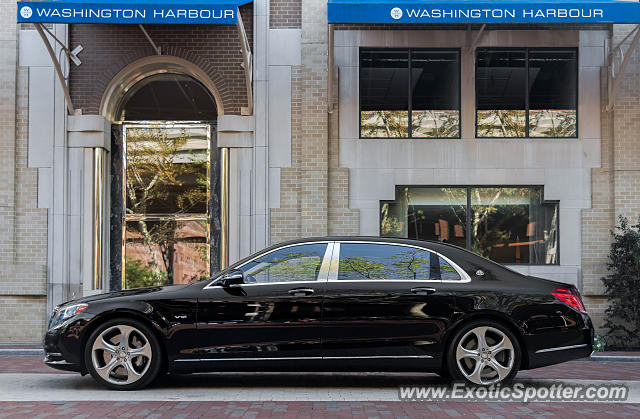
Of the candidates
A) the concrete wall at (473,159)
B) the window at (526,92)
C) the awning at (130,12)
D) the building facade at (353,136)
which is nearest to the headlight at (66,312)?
the awning at (130,12)

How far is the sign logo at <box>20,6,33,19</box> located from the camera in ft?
39.1

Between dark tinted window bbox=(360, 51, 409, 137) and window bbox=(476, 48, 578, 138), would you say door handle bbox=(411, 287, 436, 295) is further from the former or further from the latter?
window bbox=(476, 48, 578, 138)

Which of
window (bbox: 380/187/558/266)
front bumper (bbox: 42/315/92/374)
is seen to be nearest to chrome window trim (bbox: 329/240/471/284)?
front bumper (bbox: 42/315/92/374)

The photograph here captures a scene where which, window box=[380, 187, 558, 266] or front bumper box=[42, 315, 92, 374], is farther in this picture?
window box=[380, 187, 558, 266]

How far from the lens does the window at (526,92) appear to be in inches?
565

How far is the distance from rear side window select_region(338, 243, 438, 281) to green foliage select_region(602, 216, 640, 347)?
22.1 feet

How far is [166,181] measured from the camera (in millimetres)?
15062

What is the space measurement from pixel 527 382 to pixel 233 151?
25.2 ft

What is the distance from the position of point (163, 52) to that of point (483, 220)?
21.9 feet

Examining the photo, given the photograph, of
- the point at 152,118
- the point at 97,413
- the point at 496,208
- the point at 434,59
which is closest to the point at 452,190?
the point at 496,208

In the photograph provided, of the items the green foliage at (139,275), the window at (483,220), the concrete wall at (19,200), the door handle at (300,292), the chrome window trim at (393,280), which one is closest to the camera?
the door handle at (300,292)

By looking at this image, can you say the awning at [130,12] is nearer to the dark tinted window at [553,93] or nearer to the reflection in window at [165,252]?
the reflection in window at [165,252]

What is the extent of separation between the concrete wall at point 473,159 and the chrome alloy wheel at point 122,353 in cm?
719

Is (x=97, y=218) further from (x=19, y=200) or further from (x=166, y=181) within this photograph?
(x=166, y=181)
